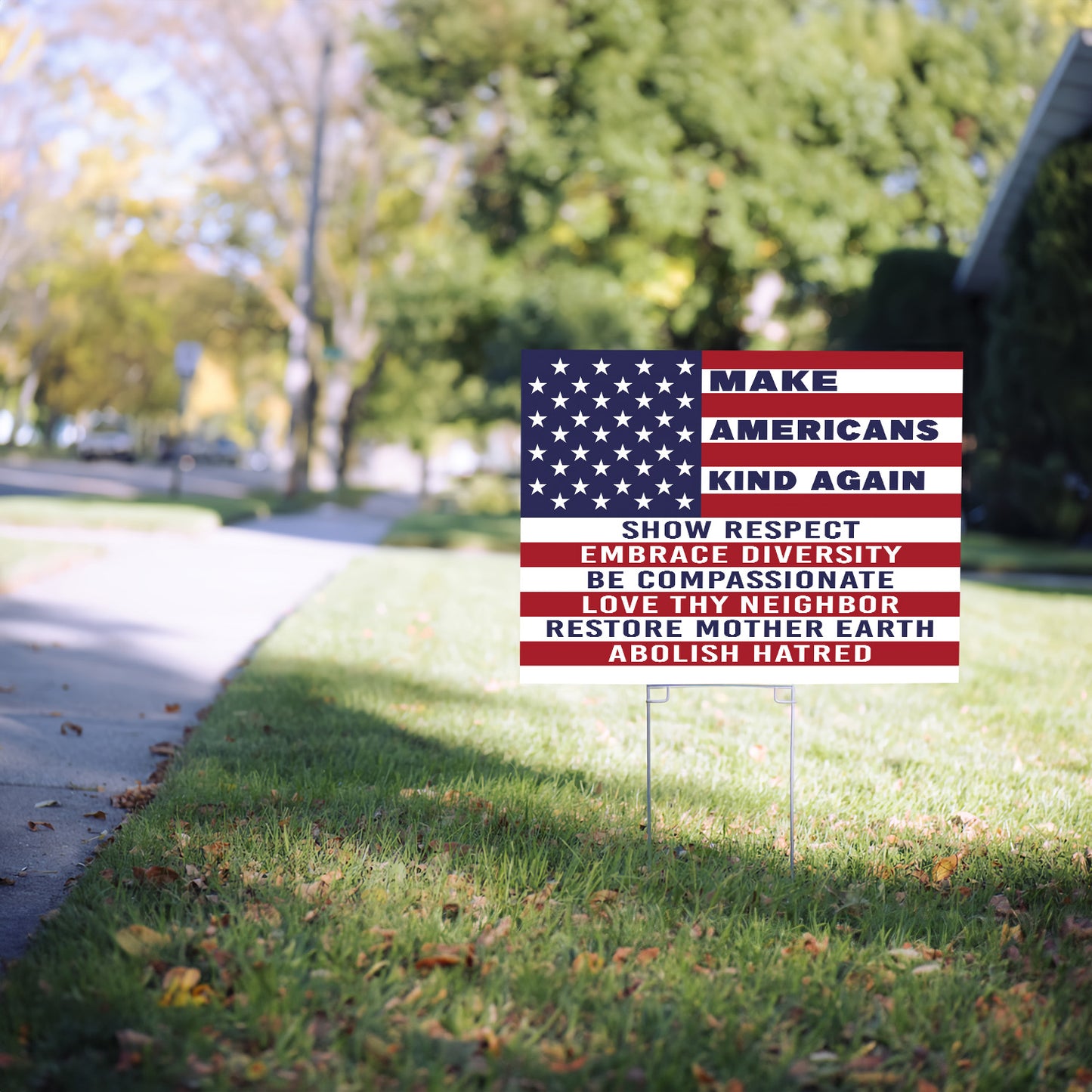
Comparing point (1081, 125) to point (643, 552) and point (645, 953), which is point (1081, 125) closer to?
point (643, 552)

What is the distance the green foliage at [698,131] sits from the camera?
23.6 meters

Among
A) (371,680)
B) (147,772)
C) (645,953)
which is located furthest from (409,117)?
(645,953)

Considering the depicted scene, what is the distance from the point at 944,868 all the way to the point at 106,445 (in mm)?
50535

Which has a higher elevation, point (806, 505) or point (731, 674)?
point (806, 505)

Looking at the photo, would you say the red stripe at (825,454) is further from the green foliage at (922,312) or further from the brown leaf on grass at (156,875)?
the green foliage at (922,312)

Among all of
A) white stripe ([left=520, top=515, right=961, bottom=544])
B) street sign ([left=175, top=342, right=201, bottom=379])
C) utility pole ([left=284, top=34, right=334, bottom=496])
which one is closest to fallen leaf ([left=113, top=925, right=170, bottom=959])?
white stripe ([left=520, top=515, right=961, bottom=544])

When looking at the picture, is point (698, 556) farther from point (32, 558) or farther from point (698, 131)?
point (698, 131)

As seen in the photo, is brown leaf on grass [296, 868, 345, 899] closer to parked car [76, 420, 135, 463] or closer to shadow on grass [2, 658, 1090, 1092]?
shadow on grass [2, 658, 1090, 1092]

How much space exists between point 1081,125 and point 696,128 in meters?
8.86

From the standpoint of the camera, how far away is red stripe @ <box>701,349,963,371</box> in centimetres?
438

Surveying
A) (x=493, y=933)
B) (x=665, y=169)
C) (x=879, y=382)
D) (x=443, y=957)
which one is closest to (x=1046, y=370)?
(x=665, y=169)

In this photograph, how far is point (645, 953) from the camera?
354 centimetres

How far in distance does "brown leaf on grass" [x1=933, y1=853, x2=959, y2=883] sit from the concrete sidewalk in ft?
9.83

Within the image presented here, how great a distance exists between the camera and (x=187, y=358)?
20.5 m
